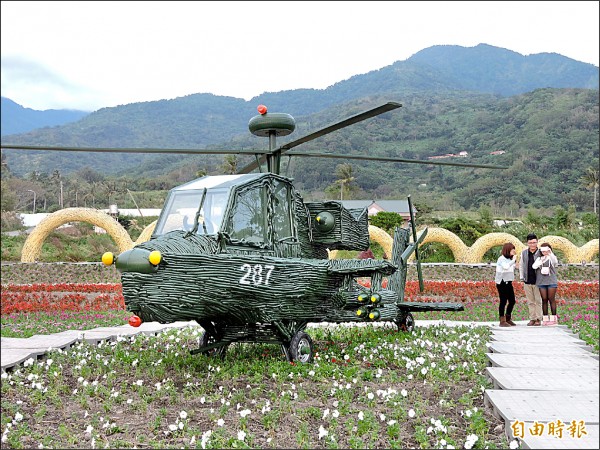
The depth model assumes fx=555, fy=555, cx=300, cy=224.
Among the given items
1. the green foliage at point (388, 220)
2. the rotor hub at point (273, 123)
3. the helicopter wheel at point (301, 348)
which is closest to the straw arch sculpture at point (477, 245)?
the green foliage at point (388, 220)

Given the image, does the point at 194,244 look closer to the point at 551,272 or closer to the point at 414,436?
the point at 414,436

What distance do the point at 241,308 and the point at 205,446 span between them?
178 cm

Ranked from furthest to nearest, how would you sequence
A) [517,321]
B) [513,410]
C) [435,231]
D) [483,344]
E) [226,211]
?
[435,231], [517,321], [483,344], [226,211], [513,410]

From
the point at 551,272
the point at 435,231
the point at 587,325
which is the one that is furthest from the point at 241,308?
the point at 435,231

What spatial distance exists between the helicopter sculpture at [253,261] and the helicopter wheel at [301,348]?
1cm

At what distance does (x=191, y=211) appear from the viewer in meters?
6.17

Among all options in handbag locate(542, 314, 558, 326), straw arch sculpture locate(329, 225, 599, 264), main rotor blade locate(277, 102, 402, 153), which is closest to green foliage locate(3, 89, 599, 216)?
straw arch sculpture locate(329, 225, 599, 264)

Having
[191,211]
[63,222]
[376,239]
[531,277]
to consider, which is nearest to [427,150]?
[376,239]

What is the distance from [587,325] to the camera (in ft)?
32.2

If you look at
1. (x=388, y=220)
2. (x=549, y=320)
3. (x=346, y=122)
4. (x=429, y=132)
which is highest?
(x=429, y=132)

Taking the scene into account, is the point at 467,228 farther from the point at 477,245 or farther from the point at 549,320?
the point at 549,320

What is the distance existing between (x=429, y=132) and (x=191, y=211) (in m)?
78.6

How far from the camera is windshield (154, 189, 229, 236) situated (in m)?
6.02

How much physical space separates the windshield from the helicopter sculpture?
0.04 feet
